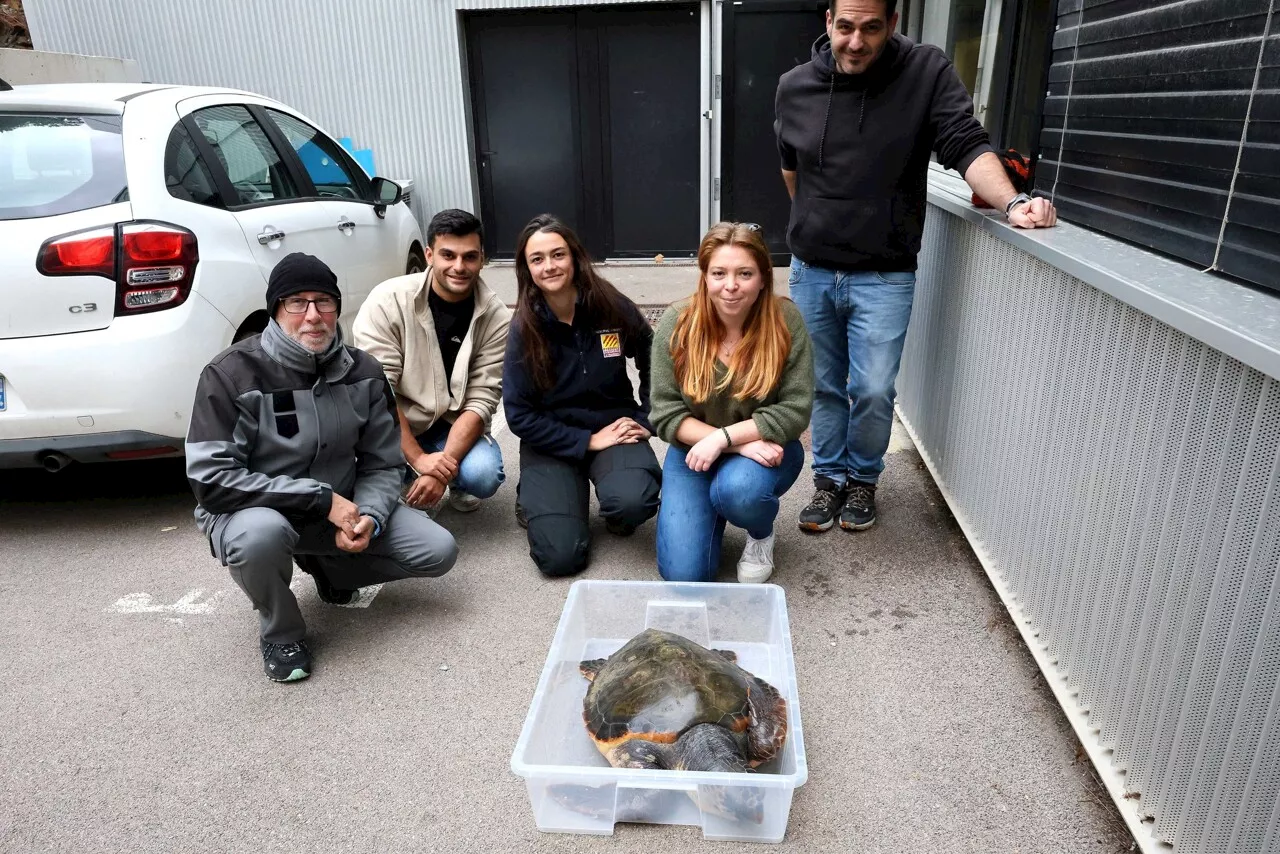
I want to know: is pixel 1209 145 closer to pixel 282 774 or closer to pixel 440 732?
pixel 440 732

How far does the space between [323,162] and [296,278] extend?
9.05 feet

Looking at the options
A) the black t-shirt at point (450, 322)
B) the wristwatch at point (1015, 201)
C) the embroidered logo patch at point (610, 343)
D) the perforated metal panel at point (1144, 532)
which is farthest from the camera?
the black t-shirt at point (450, 322)

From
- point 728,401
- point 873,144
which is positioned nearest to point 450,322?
point 728,401

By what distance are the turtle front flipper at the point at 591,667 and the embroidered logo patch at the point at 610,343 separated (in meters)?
1.30

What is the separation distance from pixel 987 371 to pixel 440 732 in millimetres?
2246

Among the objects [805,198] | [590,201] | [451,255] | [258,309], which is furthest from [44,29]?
[805,198]

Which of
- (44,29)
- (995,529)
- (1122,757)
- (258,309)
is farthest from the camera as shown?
(44,29)

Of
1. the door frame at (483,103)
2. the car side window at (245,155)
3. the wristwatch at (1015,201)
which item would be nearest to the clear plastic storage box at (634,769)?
the wristwatch at (1015,201)

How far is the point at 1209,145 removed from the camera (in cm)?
221

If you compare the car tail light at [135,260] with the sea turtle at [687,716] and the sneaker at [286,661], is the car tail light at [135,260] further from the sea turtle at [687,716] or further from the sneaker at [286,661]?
the sea turtle at [687,716]

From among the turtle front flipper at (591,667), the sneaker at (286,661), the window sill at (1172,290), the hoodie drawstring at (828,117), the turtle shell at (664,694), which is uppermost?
the hoodie drawstring at (828,117)

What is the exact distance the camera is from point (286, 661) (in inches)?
108

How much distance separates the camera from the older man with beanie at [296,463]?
2.62 m

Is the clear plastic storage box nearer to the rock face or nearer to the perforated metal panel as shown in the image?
the perforated metal panel
